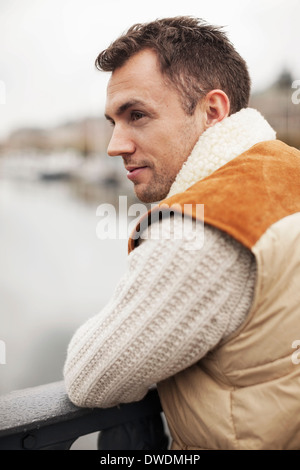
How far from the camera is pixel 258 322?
98cm

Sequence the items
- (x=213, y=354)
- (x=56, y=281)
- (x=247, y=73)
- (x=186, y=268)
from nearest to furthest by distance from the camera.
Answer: (x=186, y=268) → (x=213, y=354) → (x=247, y=73) → (x=56, y=281)

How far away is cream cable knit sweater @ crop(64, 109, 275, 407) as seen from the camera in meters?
0.94

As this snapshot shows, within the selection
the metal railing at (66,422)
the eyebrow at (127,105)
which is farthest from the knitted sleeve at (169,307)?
the eyebrow at (127,105)

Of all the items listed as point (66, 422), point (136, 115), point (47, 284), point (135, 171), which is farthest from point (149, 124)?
point (47, 284)

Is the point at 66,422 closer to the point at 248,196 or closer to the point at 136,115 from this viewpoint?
the point at 248,196

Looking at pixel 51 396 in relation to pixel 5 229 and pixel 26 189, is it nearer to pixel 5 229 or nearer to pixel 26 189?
pixel 5 229

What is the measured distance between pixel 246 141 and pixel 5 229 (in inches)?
1504

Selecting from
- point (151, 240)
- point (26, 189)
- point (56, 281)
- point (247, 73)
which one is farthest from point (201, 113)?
point (26, 189)

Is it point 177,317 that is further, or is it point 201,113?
point 201,113

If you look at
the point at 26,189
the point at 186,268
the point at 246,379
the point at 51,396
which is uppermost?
the point at 186,268

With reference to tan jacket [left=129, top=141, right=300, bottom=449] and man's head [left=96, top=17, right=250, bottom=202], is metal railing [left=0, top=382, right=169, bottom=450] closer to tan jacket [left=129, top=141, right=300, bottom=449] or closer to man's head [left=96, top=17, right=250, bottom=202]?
tan jacket [left=129, top=141, right=300, bottom=449]

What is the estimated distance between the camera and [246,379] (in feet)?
3.34

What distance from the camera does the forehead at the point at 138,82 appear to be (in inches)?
54.6

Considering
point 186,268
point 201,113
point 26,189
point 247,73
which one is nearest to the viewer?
point 186,268
